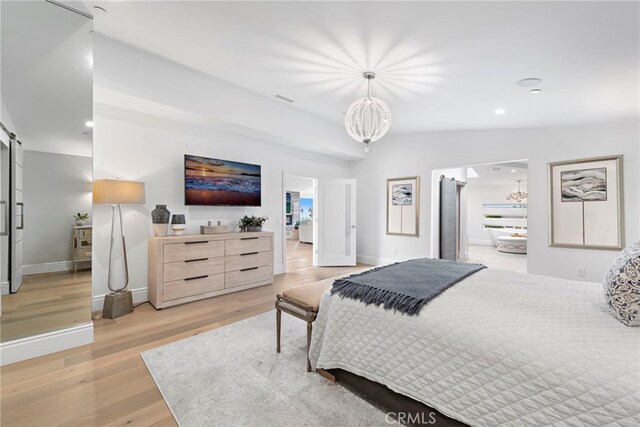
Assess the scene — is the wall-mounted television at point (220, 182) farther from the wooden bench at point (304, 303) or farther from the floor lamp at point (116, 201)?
the wooden bench at point (304, 303)

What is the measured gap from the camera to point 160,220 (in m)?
3.56

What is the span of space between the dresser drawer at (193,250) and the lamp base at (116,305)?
0.56 meters

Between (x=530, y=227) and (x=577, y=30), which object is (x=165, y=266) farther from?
(x=530, y=227)

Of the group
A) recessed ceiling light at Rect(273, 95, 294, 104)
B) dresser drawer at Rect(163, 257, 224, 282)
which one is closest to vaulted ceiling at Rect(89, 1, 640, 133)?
recessed ceiling light at Rect(273, 95, 294, 104)

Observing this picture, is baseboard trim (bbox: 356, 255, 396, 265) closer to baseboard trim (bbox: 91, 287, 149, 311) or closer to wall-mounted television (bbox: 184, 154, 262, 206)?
Answer: wall-mounted television (bbox: 184, 154, 262, 206)

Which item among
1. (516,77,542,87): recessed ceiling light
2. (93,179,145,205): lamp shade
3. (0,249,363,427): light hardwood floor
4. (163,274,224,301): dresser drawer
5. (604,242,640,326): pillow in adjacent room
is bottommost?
(0,249,363,427): light hardwood floor

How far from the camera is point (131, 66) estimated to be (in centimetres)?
288

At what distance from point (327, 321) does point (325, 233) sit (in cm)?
408

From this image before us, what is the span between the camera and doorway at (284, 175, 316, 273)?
6.14 m

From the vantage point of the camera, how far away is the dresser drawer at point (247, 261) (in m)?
3.92

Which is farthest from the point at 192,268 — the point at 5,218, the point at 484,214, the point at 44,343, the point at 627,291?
the point at 484,214

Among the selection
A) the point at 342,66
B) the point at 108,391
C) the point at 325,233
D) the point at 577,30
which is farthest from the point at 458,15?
the point at 325,233
